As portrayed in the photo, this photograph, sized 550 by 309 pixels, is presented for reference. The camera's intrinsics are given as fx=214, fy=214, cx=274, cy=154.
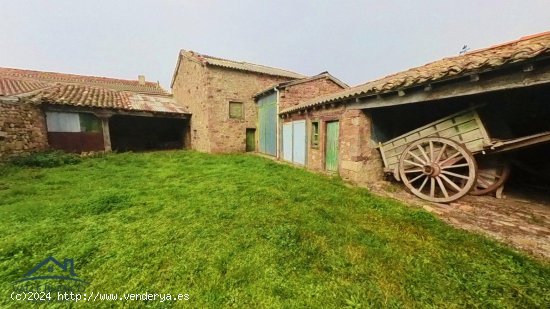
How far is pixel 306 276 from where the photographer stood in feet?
8.63

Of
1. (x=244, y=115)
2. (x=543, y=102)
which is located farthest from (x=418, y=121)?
(x=244, y=115)

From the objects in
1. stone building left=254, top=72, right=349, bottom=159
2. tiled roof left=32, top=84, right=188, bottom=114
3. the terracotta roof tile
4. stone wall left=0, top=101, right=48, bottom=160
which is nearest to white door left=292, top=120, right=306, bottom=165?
stone building left=254, top=72, right=349, bottom=159

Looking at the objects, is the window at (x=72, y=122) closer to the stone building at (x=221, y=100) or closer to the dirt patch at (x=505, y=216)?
the stone building at (x=221, y=100)

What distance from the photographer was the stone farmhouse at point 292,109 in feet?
14.1

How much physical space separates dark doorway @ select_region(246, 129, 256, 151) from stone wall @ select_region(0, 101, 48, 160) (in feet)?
33.4

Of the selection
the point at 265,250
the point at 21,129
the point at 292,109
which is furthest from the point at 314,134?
the point at 21,129

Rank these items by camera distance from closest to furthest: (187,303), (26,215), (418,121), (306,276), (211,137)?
1. (187,303)
2. (306,276)
3. (26,215)
4. (418,121)
5. (211,137)

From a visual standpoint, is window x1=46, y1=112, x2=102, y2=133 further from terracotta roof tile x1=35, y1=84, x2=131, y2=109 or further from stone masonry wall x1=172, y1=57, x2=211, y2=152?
stone masonry wall x1=172, y1=57, x2=211, y2=152

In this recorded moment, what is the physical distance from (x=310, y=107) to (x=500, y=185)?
6106mm

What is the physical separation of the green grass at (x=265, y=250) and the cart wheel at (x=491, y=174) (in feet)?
8.05

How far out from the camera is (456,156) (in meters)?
5.00

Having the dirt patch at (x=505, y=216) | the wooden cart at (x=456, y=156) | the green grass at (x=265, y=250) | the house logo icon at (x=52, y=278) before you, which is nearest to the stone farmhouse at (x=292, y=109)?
the wooden cart at (x=456, y=156)

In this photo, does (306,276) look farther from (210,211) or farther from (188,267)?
(210,211)

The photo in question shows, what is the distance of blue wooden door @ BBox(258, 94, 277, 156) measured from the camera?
12.3 meters
